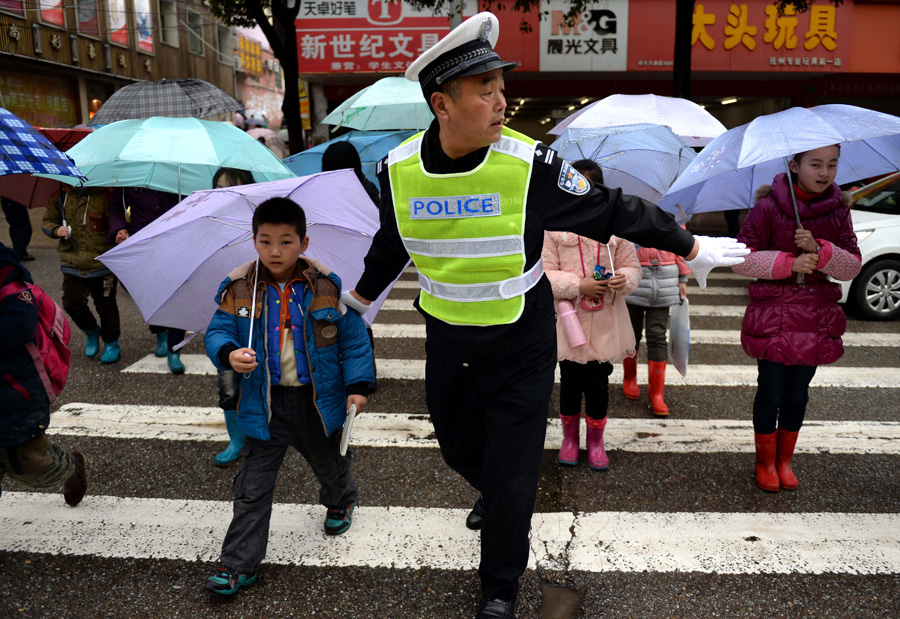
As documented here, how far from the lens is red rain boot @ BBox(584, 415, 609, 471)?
417 cm

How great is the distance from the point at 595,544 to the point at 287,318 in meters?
1.79

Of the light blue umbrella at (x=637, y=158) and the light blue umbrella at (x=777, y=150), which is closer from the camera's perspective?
the light blue umbrella at (x=777, y=150)

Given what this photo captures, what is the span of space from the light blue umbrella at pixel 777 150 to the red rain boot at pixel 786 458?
→ 1305 mm

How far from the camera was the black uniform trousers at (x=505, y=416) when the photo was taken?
268 centimetres

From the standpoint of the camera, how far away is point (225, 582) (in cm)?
296

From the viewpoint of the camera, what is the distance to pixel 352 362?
307 centimetres

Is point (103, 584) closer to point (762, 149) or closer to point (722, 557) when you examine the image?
point (722, 557)

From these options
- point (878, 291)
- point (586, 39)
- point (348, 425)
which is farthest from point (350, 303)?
point (586, 39)

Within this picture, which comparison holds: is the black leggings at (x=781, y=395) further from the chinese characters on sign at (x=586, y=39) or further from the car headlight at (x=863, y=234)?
the chinese characters on sign at (x=586, y=39)

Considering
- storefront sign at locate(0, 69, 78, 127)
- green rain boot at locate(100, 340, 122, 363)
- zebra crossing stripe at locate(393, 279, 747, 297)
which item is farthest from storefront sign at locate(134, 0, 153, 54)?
green rain boot at locate(100, 340, 122, 363)

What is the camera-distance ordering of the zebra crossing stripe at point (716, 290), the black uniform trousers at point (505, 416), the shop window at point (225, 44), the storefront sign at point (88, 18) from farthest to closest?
the shop window at point (225, 44)
the storefront sign at point (88, 18)
the zebra crossing stripe at point (716, 290)
the black uniform trousers at point (505, 416)

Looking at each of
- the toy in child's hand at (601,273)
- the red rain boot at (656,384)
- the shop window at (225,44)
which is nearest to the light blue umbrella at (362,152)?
the red rain boot at (656,384)

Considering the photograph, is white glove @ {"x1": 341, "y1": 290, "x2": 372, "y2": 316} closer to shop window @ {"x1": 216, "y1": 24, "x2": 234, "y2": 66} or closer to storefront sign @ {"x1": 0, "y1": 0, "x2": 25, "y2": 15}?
storefront sign @ {"x1": 0, "y1": 0, "x2": 25, "y2": 15}

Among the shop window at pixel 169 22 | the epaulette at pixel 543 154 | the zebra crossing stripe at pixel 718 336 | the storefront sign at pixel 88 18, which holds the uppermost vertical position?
the shop window at pixel 169 22
